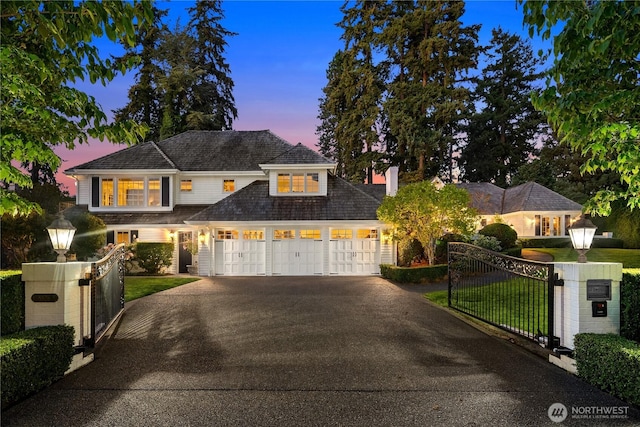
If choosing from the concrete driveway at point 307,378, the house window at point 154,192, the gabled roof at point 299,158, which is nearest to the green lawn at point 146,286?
the concrete driveway at point 307,378

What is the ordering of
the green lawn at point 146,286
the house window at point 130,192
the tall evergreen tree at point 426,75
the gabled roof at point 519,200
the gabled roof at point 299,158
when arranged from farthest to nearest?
the tall evergreen tree at point 426,75 → the gabled roof at point 519,200 → the house window at point 130,192 → the gabled roof at point 299,158 → the green lawn at point 146,286

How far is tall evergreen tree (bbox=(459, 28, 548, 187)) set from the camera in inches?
1844

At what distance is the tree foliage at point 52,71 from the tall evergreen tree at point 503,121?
158 ft

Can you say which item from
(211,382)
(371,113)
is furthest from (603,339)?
(371,113)

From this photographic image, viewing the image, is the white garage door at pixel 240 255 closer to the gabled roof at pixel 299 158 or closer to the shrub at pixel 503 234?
the gabled roof at pixel 299 158

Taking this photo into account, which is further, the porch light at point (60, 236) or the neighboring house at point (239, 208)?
the neighboring house at point (239, 208)

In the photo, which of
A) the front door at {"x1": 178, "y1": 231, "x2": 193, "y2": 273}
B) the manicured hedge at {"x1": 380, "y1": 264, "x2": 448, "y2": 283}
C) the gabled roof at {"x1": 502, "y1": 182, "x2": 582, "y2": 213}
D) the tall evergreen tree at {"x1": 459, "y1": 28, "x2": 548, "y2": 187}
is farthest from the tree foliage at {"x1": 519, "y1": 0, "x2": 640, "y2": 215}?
the tall evergreen tree at {"x1": 459, "y1": 28, "x2": 548, "y2": 187}

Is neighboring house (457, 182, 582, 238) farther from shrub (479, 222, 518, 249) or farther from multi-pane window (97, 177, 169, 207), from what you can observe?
multi-pane window (97, 177, 169, 207)

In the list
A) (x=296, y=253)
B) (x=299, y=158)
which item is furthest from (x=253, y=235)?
(x=299, y=158)

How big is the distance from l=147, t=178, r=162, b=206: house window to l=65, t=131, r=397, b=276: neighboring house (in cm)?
6

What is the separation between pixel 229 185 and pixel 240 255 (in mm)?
5311

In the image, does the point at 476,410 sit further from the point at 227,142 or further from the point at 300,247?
the point at 227,142

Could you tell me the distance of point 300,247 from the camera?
61.3 ft

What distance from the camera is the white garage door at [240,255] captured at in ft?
60.7
